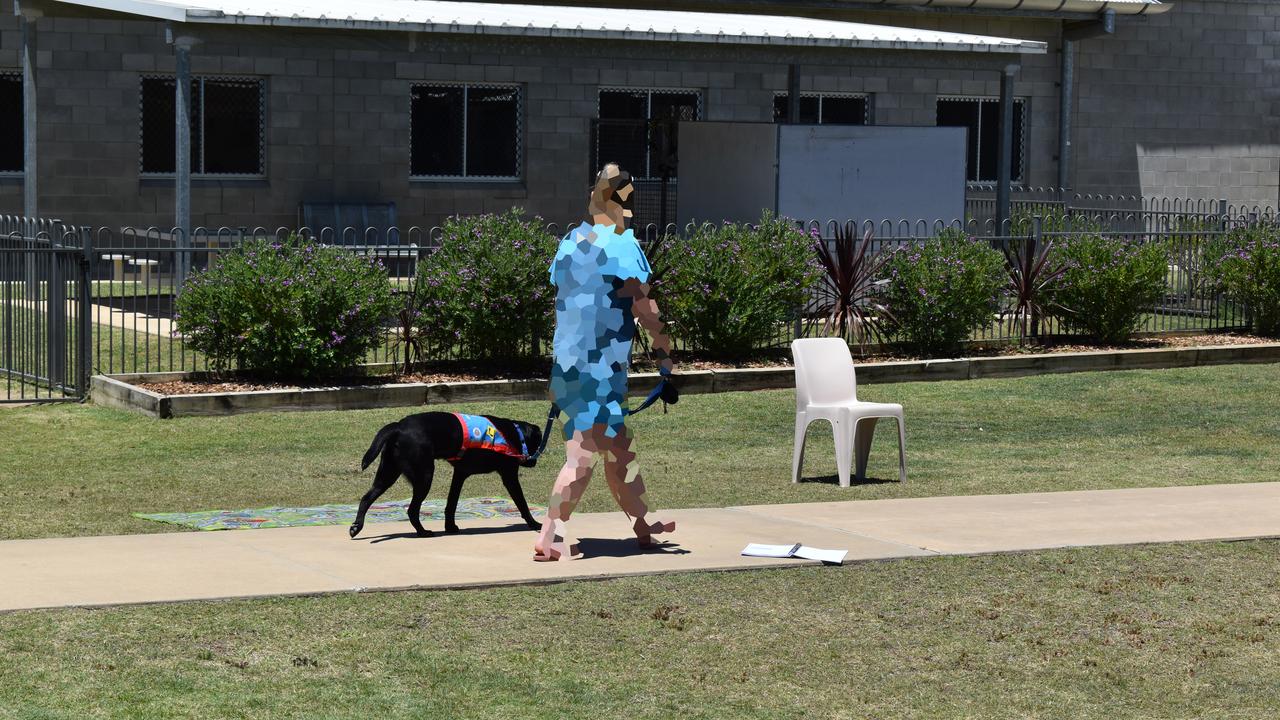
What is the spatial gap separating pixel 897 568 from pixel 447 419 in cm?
224

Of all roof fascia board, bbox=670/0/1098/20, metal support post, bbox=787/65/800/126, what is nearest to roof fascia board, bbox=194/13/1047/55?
metal support post, bbox=787/65/800/126

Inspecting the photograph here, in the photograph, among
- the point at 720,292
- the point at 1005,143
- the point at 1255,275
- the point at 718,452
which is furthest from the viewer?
the point at 1005,143

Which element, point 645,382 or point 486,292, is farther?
point 645,382

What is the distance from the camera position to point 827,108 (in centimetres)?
2938

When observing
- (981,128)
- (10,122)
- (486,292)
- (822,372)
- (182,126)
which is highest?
(981,128)

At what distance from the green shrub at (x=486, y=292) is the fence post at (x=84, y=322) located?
264 cm

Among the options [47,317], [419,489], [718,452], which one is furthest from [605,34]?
[419,489]

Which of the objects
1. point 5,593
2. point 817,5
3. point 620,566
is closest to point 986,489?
point 620,566

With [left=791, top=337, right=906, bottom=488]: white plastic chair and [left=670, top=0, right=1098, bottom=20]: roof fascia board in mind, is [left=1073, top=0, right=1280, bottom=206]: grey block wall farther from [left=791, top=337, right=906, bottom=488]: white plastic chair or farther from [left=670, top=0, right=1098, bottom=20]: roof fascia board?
[left=791, top=337, right=906, bottom=488]: white plastic chair

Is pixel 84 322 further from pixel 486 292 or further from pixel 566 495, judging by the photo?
pixel 566 495

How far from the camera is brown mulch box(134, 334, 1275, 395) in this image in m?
14.2

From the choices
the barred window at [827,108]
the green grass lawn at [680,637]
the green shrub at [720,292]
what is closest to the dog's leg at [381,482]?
the green grass lawn at [680,637]

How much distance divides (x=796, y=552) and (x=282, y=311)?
664 centimetres

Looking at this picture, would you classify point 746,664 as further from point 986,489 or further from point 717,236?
point 717,236
